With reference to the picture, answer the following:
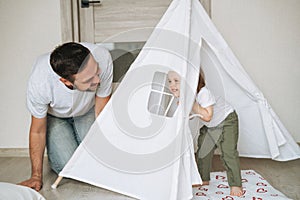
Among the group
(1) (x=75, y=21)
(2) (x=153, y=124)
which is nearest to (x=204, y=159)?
(2) (x=153, y=124)

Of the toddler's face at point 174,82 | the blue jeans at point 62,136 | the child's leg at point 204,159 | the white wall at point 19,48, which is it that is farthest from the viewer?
the white wall at point 19,48

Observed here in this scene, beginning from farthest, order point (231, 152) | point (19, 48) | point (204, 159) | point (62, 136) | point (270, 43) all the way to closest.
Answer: point (19, 48), point (270, 43), point (62, 136), point (204, 159), point (231, 152)

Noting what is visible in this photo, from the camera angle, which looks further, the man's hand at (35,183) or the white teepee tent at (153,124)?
the man's hand at (35,183)

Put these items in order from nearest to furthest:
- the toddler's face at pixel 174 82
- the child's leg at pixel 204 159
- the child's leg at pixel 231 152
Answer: the toddler's face at pixel 174 82, the child's leg at pixel 231 152, the child's leg at pixel 204 159

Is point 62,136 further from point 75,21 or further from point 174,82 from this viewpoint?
point 75,21

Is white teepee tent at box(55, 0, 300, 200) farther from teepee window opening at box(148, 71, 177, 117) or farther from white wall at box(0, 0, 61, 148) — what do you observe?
white wall at box(0, 0, 61, 148)

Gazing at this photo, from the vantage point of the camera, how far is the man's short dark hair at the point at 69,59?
188 cm

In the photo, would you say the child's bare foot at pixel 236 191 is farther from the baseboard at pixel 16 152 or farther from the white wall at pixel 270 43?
the baseboard at pixel 16 152

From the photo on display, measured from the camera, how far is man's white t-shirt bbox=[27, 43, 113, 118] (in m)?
2.10

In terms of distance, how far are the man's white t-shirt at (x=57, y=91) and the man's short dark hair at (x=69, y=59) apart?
7.1 inches

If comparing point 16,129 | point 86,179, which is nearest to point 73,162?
point 86,179

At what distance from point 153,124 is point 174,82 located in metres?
0.23

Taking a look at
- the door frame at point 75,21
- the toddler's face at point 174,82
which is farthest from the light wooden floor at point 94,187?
the door frame at point 75,21

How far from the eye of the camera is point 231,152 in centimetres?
214
